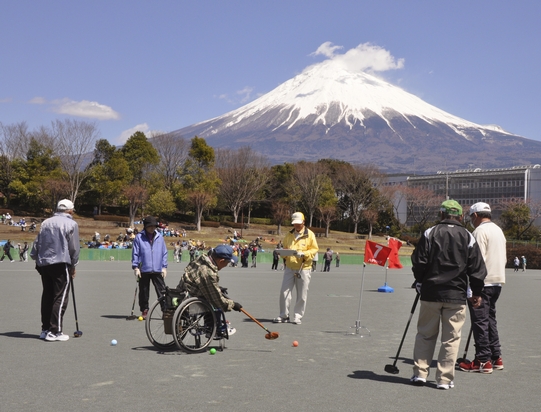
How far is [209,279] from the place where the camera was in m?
8.36

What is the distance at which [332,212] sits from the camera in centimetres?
8750

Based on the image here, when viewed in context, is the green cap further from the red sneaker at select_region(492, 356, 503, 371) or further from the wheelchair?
the wheelchair

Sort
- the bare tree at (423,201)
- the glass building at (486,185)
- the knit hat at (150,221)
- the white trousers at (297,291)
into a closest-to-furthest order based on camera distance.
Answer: the knit hat at (150,221) → the white trousers at (297,291) → the bare tree at (423,201) → the glass building at (486,185)

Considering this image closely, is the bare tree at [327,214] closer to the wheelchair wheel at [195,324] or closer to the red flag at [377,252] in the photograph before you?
the red flag at [377,252]

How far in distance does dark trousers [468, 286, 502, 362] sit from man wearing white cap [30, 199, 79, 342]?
4.85 metres

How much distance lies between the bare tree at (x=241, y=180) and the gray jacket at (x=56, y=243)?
76.2 meters

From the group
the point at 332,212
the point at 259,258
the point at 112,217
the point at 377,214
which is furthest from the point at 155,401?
the point at 377,214

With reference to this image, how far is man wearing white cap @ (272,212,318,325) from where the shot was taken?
11.6 metres

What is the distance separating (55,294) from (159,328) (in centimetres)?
148

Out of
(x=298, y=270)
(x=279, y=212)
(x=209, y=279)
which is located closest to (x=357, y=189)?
(x=279, y=212)

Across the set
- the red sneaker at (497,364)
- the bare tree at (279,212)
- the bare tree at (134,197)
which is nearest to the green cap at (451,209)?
the red sneaker at (497,364)

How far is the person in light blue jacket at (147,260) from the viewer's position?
11469 mm

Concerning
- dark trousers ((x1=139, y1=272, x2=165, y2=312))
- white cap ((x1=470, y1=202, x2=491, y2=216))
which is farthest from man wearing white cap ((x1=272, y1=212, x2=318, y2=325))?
white cap ((x1=470, y1=202, x2=491, y2=216))

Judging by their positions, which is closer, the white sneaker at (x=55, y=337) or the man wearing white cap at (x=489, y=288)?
the man wearing white cap at (x=489, y=288)
